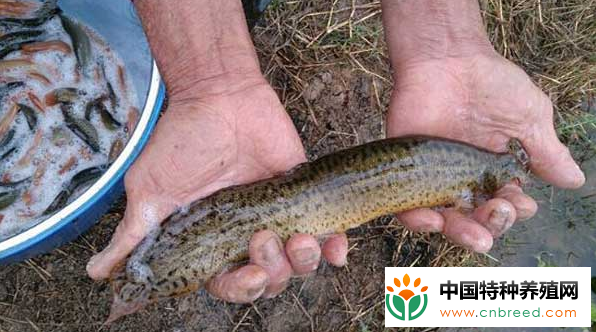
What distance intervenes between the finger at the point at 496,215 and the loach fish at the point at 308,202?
1.00 feet

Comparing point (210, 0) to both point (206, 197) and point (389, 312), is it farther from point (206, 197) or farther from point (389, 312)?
point (389, 312)

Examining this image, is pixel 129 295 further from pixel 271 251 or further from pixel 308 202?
pixel 308 202

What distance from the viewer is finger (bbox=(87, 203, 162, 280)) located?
8.23ft

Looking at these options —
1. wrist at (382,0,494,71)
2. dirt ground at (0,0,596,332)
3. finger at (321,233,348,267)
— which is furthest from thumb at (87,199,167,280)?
wrist at (382,0,494,71)

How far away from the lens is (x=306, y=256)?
2.46 m

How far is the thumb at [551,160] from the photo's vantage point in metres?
2.96

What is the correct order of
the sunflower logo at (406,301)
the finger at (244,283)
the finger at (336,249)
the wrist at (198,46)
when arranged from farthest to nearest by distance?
the sunflower logo at (406,301) → the wrist at (198,46) → the finger at (336,249) → the finger at (244,283)

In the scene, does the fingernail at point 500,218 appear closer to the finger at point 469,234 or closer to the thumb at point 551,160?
the finger at point 469,234

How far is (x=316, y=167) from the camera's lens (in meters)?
2.79

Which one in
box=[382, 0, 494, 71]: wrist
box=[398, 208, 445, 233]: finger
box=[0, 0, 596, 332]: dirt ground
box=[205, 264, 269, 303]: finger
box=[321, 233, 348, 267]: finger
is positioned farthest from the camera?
box=[0, 0, 596, 332]: dirt ground

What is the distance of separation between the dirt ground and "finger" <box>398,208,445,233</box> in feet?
3.15

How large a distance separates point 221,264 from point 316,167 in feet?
2.05

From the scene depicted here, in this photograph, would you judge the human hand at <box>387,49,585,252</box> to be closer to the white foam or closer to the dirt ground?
the dirt ground

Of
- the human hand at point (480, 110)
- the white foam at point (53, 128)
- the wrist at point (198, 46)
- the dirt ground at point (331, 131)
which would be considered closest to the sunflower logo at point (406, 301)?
the dirt ground at point (331, 131)
